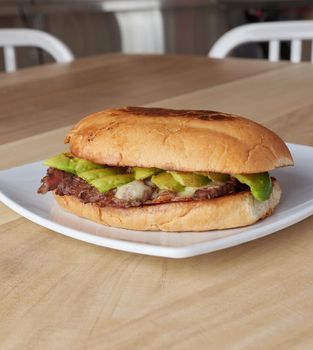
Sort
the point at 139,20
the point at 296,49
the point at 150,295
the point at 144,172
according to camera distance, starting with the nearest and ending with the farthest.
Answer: the point at 150,295
the point at 144,172
the point at 296,49
the point at 139,20

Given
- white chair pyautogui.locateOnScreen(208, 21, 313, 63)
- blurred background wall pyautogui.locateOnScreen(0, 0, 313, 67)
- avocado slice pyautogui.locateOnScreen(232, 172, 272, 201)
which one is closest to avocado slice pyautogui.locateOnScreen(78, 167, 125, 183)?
avocado slice pyautogui.locateOnScreen(232, 172, 272, 201)

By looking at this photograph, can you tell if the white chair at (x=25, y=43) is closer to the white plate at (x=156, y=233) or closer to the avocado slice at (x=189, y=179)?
the white plate at (x=156, y=233)

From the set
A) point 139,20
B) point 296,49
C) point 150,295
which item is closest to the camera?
point 150,295

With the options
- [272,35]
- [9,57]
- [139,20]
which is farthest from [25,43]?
[139,20]

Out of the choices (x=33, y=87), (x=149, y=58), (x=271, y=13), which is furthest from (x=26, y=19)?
(x=33, y=87)

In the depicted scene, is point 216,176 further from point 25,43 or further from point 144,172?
point 25,43

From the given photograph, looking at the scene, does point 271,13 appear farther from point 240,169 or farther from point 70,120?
point 240,169

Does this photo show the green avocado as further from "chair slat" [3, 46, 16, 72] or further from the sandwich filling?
"chair slat" [3, 46, 16, 72]
